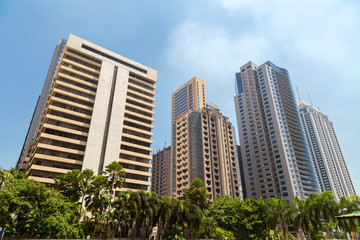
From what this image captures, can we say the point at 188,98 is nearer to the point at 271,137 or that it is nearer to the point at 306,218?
the point at 271,137

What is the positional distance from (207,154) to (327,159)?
134815mm

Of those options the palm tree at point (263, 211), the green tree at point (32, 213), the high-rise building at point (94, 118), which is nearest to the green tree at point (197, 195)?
the palm tree at point (263, 211)

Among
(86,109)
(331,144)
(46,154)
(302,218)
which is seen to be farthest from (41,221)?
(331,144)

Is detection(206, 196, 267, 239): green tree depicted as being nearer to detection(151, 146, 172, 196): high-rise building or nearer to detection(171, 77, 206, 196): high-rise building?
A: detection(171, 77, 206, 196): high-rise building

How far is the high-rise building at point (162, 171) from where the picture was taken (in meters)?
146

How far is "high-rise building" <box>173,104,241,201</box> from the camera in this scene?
99.8 m

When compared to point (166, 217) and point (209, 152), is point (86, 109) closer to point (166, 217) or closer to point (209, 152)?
point (166, 217)

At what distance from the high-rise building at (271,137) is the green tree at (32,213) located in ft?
312

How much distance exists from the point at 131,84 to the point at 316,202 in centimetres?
6132

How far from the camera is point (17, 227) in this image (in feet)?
107

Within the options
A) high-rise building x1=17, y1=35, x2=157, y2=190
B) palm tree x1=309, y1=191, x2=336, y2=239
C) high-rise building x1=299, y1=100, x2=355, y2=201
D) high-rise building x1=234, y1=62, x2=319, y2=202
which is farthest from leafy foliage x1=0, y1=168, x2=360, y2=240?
→ high-rise building x1=299, y1=100, x2=355, y2=201

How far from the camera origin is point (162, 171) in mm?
157125

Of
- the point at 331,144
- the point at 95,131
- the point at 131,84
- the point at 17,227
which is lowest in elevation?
the point at 17,227

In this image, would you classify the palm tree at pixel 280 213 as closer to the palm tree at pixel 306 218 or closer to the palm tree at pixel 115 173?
the palm tree at pixel 306 218
